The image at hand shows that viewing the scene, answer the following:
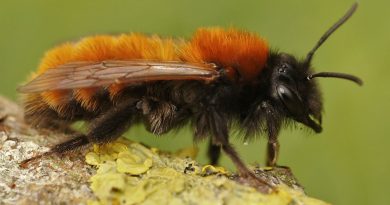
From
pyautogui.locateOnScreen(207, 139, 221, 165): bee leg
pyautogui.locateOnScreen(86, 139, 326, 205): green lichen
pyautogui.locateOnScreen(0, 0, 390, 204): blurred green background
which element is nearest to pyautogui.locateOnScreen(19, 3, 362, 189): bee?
pyautogui.locateOnScreen(86, 139, 326, 205): green lichen

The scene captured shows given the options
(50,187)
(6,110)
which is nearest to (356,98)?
(6,110)

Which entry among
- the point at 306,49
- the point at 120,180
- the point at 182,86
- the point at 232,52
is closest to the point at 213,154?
the point at 182,86

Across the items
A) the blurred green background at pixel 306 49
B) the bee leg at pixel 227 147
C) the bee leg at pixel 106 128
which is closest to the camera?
the bee leg at pixel 227 147

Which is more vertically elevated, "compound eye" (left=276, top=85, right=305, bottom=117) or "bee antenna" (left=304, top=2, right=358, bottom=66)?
"bee antenna" (left=304, top=2, right=358, bottom=66)

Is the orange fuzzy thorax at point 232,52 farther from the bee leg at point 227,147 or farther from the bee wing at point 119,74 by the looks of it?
the bee leg at point 227,147

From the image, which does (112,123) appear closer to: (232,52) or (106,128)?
(106,128)

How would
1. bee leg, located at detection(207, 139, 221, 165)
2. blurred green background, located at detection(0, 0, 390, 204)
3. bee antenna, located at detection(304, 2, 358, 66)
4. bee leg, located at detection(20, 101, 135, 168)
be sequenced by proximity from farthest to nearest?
blurred green background, located at detection(0, 0, 390, 204) → bee leg, located at detection(207, 139, 221, 165) → bee antenna, located at detection(304, 2, 358, 66) → bee leg, located at detection(20, 101, 135, 168)

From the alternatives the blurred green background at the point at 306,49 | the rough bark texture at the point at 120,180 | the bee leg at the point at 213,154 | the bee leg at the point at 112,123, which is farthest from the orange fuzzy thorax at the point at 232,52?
the blurred green background at the point at 306,49

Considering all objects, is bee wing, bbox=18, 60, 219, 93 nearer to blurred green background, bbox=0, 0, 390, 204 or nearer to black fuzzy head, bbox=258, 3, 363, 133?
black fuzzy head, bbox=258, 3, 363, 133
